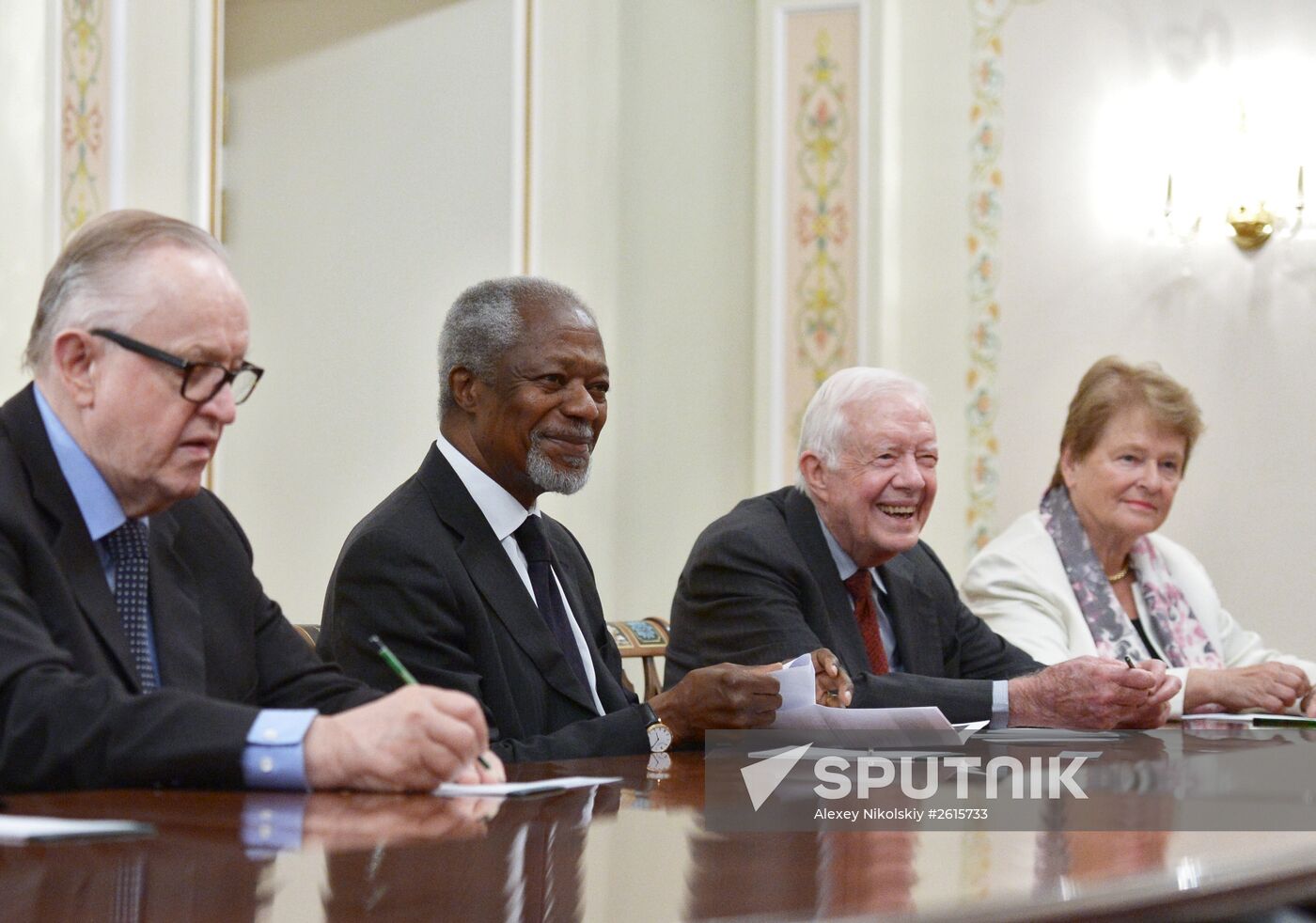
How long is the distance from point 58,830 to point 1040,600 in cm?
310

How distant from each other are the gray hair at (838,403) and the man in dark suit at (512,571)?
543 mm

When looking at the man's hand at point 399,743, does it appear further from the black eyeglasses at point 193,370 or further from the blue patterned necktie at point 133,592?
the black eyeglasses at point 193,370

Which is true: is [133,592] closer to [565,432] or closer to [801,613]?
[565,432]

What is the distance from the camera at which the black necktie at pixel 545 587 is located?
9.50ft

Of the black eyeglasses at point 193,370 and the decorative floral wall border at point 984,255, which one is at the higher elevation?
the decorative floral wall border at point 984,255

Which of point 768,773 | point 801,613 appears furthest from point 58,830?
point 801,613

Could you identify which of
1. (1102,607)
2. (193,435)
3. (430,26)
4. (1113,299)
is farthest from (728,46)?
(193,435)

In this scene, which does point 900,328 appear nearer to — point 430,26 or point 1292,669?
point 430,26

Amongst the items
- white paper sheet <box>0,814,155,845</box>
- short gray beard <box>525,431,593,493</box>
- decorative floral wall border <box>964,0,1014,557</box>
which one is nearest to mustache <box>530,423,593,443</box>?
short gray beard <box>525,431,593,493</box>

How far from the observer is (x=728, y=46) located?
605cm

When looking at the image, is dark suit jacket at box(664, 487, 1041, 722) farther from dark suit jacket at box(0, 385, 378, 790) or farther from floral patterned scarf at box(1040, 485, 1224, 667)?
dark suit jacket at box(0, 385, 378, 790)

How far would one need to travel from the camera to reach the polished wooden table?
3.91 ft

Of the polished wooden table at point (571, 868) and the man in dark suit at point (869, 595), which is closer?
the polished wooden table at point (571, 868)

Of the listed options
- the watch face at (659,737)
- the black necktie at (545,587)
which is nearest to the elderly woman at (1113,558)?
the black necktie at (545,587)
